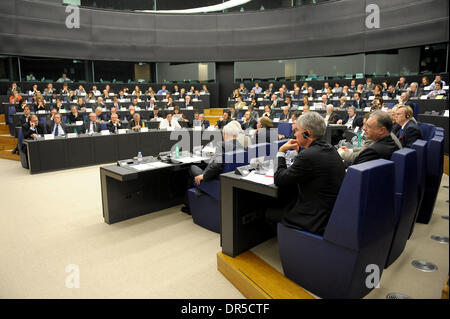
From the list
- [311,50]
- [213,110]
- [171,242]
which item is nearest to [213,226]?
[171,242]

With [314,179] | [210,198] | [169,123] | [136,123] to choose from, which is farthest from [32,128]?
[314,179]

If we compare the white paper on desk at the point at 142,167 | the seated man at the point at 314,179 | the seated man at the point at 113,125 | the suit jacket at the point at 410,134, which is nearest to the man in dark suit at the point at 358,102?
the suit jacket at the point at 410,134

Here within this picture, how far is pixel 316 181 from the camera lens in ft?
6.94

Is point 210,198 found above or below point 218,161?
below

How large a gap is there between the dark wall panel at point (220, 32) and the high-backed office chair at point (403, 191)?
9.30m

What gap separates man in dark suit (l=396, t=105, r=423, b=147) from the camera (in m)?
3.75

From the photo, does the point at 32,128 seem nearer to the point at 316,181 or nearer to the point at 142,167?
the point at 142,167

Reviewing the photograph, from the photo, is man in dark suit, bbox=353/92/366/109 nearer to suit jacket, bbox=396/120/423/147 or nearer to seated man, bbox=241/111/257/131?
seated man, bbox=241/111/257/131

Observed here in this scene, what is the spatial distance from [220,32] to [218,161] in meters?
12.1

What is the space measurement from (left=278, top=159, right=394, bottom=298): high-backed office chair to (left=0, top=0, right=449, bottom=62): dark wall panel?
395 inches

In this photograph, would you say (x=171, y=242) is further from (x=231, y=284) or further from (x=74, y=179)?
(x=74, y=179)

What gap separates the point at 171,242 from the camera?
3.28 metres

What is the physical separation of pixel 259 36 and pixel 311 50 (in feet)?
7.78

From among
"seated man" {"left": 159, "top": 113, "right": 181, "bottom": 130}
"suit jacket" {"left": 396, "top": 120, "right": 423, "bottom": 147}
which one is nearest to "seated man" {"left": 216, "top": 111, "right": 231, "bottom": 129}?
"seated man" {"left": 159, "top": 113, "right": 181, "bottom": 130}
